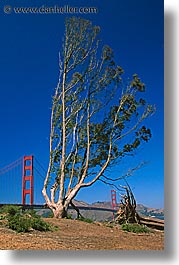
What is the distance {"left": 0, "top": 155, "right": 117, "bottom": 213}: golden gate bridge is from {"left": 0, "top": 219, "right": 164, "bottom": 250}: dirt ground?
0.16 m

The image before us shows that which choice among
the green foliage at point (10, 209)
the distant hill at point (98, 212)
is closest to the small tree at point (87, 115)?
the distant hill at point (98, 212)

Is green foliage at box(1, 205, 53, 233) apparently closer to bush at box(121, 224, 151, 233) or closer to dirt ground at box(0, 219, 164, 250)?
dirt ground at box(0, 219, 164, 250)

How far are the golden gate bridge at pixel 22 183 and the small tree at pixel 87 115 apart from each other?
106 mm

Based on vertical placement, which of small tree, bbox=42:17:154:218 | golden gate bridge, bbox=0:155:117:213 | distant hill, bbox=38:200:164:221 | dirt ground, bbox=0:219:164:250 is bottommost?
dirt ground, bbox=0:219:164:250

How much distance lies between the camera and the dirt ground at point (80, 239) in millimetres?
3174

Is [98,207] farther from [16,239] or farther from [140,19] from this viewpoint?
[140,19]

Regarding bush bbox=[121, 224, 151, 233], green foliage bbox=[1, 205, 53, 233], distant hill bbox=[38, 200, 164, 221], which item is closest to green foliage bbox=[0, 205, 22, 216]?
green foliage bbox=[1, 205, 53, 233]

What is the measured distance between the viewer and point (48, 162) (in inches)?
130

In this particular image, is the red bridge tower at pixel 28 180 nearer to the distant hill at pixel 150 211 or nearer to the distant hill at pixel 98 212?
the distant hill at pixel 98 212

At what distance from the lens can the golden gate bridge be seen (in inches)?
127

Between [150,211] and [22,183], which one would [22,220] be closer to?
[22,183]

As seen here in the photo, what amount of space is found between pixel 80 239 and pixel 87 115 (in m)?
0.77

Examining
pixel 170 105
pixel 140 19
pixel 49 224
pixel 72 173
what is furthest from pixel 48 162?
pixel 140 19

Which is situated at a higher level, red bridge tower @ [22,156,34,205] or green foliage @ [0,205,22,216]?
red bridge tower @ [22,156,34,205]
